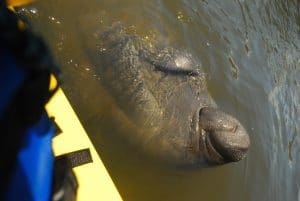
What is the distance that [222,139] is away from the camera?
4.42 meters

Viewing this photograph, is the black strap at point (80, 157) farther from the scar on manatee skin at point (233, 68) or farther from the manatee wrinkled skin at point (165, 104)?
the scar on manatee skin at point (233, 68)

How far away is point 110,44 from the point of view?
16.3ft

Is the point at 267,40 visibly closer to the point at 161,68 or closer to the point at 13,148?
the point at 161,68

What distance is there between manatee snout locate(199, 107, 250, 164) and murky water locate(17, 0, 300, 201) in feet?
1.51

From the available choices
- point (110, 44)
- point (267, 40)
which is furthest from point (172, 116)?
point (267, 40)

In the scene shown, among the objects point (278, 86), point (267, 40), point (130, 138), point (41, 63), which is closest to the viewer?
point (41, 63)

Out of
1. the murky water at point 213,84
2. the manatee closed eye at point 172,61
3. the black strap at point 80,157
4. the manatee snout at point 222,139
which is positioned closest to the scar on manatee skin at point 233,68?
the murky water at point 213,84

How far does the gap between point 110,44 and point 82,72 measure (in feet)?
1.50

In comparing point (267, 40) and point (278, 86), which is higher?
point (267, 40)

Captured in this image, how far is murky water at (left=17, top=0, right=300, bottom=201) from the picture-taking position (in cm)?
461

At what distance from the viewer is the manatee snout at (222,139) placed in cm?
441

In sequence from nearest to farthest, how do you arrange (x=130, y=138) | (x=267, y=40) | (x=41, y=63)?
(x=41, y=63) < (x=130, y=138) < (x=267, y=40)

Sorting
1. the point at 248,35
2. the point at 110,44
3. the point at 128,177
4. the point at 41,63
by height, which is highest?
the point at 248,35

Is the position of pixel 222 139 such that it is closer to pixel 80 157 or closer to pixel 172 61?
pixel 172 61
